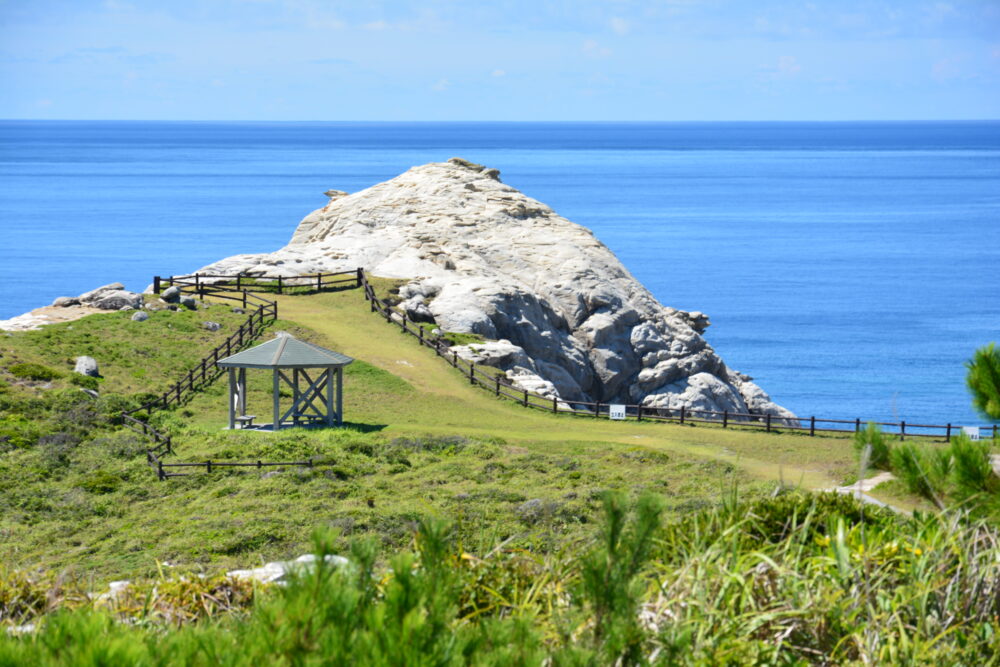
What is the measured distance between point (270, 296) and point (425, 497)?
90.9 ft

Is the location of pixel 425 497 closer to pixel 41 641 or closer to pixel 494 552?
pixel 494 552

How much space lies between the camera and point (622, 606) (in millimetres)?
9133

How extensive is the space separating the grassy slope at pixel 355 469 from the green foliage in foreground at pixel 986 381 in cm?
604

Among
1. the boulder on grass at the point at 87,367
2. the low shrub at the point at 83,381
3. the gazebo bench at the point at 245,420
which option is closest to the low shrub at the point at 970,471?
the gazebo bench at the point at 245,420

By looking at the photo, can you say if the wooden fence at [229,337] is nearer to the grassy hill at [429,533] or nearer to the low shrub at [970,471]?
the grassy hill at [429,533]

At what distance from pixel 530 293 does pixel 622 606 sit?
47.8m

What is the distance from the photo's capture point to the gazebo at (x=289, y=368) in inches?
1458


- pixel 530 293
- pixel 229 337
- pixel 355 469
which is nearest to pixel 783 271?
pixel 530 293

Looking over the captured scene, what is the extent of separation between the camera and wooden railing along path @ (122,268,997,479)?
122 ft

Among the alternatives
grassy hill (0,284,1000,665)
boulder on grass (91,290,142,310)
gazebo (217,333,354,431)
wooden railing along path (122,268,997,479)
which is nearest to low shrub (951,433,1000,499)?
grassy hill (0,284,1000,665)

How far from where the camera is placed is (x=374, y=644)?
8219 mm

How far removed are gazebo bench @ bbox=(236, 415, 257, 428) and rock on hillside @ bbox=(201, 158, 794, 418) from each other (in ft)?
44.8

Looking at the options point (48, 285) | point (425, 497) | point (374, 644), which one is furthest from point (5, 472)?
point (48, 285)

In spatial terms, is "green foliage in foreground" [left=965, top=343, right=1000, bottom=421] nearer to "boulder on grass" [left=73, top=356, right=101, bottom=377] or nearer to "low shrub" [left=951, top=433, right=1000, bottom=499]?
"low shrub" [left=951, top=433, right=1000, bottom=499]
